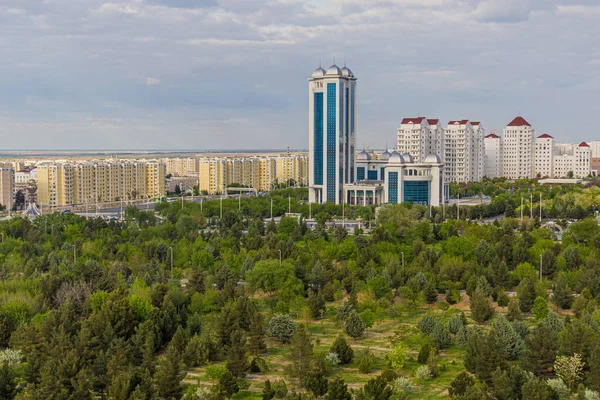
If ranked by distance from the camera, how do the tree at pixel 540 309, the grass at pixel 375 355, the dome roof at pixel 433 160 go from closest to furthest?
the grass at pixel 375 355 → the tree at pixel 540 309 → the dome roof at pixel 433 160

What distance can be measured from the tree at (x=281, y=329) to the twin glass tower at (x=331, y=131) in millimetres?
31378

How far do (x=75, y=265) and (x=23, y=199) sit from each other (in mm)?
36098

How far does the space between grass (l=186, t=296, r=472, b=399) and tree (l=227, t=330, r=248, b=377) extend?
0.26m

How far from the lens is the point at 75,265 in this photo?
23203 millimetres

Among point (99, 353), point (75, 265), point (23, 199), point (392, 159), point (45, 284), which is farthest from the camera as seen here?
point (23, 199)

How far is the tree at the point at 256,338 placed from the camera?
16766 mm

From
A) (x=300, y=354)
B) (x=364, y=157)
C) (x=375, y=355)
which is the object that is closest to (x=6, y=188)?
(x=364, y=157)

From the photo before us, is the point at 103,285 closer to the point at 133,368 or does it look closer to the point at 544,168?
the point at 133,368

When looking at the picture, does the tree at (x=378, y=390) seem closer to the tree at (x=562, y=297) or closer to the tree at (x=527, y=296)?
the tree at (x=527, y=296)

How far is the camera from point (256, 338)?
16812mm

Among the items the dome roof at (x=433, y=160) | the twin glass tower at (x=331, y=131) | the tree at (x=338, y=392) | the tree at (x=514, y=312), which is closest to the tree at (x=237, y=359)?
the tree at (x=338, y=392)

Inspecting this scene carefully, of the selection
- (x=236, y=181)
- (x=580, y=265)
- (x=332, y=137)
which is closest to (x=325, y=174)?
(x=332, y=137)

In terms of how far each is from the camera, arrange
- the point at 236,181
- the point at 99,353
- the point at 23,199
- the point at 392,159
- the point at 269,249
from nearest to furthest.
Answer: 1. the point at 99,353
2. the point at 269,249
3. the point at 392,159
4. the point at 23,199
5. the point at 236,181

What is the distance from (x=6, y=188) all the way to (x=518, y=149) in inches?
1726
